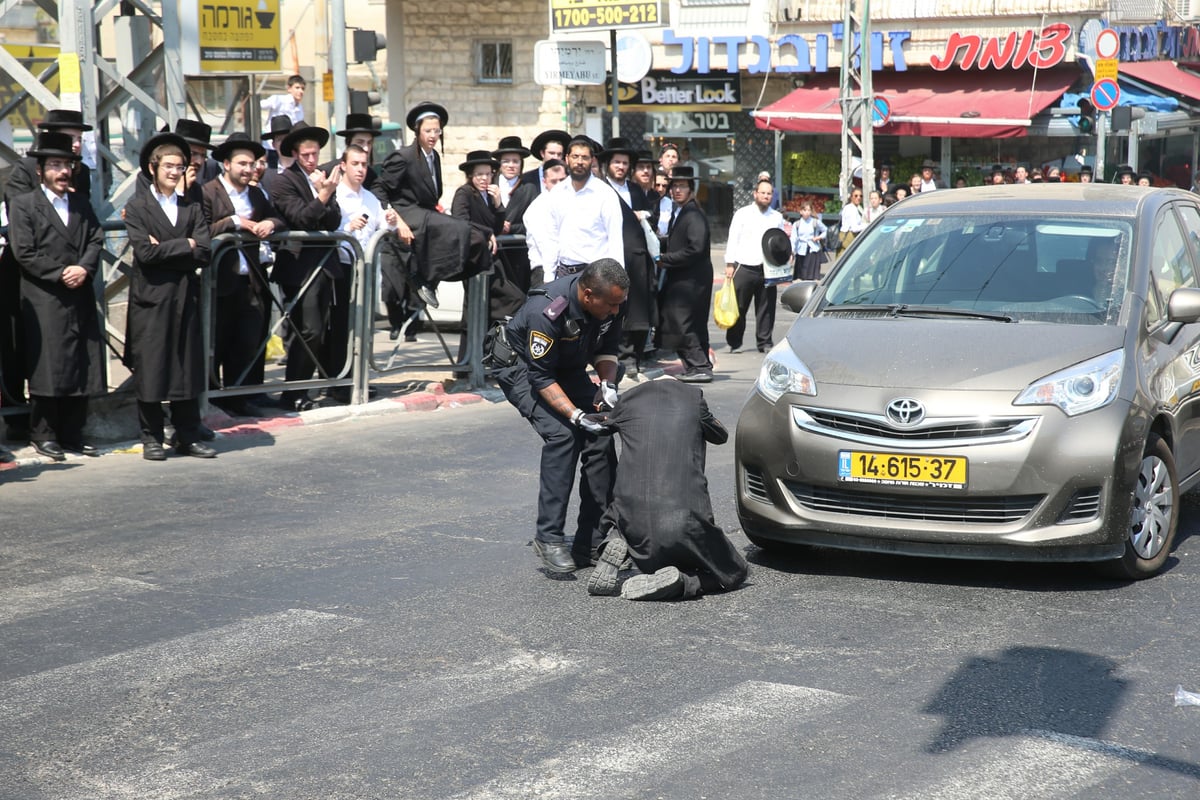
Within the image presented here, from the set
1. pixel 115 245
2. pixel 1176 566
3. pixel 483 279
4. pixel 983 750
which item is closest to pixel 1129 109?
pixel 483 279

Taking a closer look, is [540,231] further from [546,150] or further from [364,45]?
[364,45]

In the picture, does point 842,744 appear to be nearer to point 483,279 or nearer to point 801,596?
point 801,596

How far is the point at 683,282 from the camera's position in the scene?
46.1 ft

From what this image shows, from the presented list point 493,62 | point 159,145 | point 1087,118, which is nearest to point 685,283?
point 159,145

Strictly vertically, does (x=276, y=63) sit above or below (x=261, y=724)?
above

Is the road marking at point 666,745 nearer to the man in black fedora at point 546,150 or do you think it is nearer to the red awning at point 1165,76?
the man in black fedora at point 546,150

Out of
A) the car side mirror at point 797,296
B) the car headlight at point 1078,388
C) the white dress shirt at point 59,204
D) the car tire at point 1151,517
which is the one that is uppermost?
the white dress shirt at point 59,204

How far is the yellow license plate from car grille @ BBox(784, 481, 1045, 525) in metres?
0.08

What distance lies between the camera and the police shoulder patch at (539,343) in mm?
6965

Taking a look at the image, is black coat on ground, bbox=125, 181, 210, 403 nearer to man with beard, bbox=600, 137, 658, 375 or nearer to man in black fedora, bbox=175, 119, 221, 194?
man in black fedora, bbox=175, 119, 221, 194

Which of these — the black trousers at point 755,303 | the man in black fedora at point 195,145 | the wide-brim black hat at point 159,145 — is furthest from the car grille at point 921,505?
the black trousers at point 755,303

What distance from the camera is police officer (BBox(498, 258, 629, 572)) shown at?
696 cm

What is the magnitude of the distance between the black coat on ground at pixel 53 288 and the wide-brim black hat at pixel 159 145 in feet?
1.46

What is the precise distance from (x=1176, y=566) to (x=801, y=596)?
6.14ft
